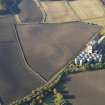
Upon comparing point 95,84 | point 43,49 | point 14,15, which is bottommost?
point 95,84

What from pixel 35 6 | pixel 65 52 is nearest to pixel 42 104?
pixel 65 52

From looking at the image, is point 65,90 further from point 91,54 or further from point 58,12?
point 58,12

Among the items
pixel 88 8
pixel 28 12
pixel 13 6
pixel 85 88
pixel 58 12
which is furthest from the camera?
pixel 88 8

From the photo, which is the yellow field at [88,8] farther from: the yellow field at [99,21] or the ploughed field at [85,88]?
the ploughed field at [85,88]

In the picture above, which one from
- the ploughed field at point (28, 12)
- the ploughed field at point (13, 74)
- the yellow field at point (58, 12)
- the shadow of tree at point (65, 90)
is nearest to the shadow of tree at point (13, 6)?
the ploughed field at point (28, 12)

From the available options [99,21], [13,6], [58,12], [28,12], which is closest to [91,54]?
[99,21]

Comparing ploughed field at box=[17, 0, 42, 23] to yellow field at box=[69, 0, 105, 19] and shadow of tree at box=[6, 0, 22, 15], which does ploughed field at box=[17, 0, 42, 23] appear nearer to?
shadow of tree at box=[6, 0, 22, 15]

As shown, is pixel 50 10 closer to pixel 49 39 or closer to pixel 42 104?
pixel 49 39

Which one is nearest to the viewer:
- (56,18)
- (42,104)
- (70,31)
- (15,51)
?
(42,104)
